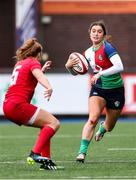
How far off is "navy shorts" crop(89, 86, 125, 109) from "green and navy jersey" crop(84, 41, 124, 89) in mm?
55

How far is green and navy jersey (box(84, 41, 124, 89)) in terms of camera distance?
11.9 metres

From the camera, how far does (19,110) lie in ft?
34.3

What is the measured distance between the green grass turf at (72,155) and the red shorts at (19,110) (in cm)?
60

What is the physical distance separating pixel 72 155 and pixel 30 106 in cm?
233

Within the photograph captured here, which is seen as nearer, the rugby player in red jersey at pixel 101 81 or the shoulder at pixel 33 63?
the shoulder at pixel 33 63

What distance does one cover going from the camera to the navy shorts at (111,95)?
12.1 m

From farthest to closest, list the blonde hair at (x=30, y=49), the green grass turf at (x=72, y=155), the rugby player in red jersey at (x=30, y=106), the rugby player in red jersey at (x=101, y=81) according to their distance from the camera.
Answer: the rugby player in red jersey at (x=101, y=81), the blonde hair at (x=30, y=49), the rugby player in red jersey at (x=30, y=106), the green grass turf at (x=72, y=155)

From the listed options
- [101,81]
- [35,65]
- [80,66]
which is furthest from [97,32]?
[35,65]

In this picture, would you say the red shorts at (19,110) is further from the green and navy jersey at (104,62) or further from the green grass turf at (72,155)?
the green and navy jersey at (104,62)

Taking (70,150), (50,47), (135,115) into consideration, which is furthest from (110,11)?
(70,150)

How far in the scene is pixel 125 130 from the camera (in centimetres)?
1805

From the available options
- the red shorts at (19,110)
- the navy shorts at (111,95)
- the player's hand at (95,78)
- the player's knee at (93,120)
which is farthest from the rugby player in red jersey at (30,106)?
the navy shorts at (111,95)

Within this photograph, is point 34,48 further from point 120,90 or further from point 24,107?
point 120,90

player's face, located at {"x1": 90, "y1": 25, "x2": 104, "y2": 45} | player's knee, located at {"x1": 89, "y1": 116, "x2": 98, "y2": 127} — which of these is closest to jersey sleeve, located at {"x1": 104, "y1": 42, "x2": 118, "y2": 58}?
player's face, located at {"x1": 90, "y1": 25, "x2": 104, "y2": 45}
